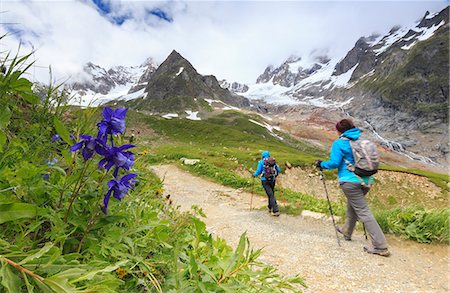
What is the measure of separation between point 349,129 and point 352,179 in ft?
4.13

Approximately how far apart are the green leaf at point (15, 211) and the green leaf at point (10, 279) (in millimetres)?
233

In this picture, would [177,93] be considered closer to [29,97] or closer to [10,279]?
[29,97]

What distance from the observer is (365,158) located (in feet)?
21.2

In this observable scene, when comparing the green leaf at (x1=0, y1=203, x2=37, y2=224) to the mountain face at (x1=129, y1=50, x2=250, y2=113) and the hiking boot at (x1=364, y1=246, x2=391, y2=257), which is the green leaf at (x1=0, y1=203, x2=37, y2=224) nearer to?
the hiking boot at (x1=364, y1=246, x2=391, y2=257)

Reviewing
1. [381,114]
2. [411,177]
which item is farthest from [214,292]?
[381,114]

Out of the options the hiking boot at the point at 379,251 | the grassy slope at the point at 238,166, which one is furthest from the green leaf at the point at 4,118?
the hiking boot at the point at 379,251

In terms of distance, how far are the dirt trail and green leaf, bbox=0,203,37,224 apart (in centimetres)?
345

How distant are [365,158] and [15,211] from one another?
6.62m

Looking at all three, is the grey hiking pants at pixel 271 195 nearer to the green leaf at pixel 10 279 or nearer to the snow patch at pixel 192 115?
the green leaf at pixel 10 279

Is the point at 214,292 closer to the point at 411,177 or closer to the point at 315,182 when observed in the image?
the point at 315,182

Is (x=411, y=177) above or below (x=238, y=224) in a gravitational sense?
above

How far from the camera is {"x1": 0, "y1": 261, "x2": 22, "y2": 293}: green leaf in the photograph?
1265 mm

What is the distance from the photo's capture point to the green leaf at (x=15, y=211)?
4.72 ft

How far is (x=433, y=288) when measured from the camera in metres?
5.04
